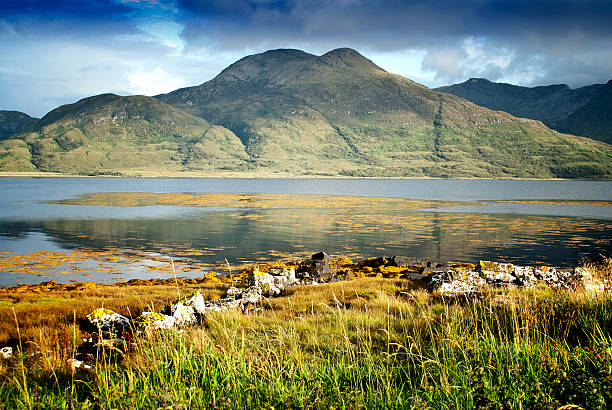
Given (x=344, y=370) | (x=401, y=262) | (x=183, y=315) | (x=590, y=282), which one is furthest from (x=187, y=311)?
(x=401, y=262)

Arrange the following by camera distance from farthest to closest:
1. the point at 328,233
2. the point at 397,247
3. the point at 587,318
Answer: the point at 328,233, the point at 397,247, the point at 587,318

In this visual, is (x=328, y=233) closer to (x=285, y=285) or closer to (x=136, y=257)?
(x=136, y=257)

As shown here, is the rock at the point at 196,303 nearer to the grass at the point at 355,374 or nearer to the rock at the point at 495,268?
the grass at the point at 355,374

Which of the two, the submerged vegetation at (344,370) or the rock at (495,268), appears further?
the rock at (495,268)

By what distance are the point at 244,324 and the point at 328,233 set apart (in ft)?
121

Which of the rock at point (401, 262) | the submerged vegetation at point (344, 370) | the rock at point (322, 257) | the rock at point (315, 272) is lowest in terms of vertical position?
the rock at point (401, 262)

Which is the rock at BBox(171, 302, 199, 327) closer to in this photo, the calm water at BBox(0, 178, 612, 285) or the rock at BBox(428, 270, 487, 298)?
the rock at BBox(428, 270, 487, 298)

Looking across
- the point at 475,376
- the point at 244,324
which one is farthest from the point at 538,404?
the point at 244,324

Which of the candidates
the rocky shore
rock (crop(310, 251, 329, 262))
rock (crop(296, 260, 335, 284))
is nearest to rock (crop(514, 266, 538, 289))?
the rocky shore

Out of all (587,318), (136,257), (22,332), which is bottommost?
(136,257)

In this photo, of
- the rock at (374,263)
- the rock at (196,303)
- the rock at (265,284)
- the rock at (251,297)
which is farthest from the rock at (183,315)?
the rock at (374,263)

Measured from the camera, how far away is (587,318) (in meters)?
8.73

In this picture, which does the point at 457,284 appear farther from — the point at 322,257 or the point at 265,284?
the point at 322,257

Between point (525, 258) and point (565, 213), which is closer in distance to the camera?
point (525, 258)
